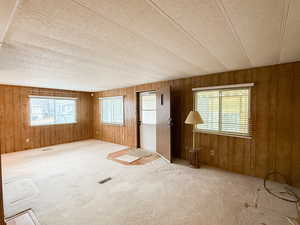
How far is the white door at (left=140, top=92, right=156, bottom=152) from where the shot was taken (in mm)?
4703

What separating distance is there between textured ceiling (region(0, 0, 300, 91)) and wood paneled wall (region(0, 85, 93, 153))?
306 centimetres

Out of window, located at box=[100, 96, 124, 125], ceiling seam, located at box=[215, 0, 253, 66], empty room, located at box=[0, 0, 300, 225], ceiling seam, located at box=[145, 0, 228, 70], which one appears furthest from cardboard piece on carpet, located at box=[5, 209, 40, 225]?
window, located at box=[100, 96, 124, 125]

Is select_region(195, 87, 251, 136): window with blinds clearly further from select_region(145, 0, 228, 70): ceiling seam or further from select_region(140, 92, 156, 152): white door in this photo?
select_region(145, 0, 228, 70): ceiling seam

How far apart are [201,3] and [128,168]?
334 cm

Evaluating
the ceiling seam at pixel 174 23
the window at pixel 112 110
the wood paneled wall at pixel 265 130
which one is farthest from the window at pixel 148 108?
the ceiling seam at pixel 174 23

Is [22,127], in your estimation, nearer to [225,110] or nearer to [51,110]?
[51,110]

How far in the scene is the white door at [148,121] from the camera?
4.70 metres

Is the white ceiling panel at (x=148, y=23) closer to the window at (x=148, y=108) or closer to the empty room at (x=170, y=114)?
the empty room at (x=170, y=114)

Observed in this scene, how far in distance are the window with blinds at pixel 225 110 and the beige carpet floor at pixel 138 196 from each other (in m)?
1.02

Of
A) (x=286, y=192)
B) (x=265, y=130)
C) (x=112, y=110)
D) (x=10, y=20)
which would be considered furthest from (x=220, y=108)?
(x=112, y=110)

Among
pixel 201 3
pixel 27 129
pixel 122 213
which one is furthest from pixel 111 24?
pixel 27 129

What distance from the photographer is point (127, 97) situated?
5375mm

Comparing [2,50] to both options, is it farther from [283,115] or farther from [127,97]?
[283,115]

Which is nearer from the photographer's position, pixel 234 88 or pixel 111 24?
pixel 111 24
